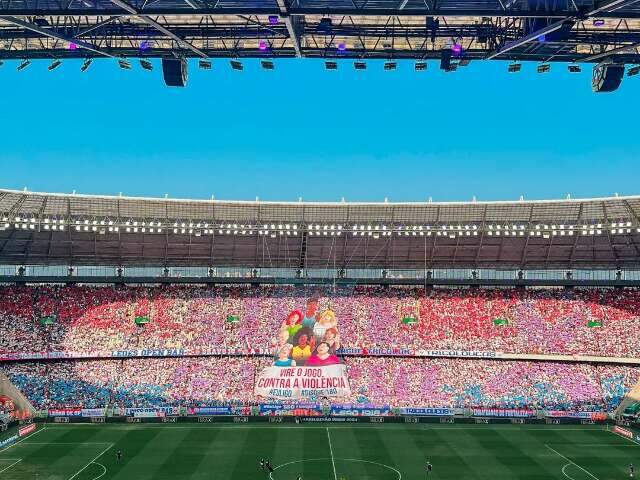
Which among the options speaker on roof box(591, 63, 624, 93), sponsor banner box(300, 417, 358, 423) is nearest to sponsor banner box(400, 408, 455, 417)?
sponsor banner box(300, 417, 358, 423)

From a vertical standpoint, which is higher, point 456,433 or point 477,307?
point 477,307

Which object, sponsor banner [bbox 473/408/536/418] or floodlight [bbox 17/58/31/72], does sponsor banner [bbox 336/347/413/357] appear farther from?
floodlight [bbox 17/58/31/72]

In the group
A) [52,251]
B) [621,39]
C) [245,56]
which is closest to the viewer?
[621,39]

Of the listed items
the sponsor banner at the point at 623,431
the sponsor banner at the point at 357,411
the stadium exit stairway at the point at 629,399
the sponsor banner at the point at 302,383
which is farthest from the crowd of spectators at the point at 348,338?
the sponsor banner at the point at 623,431

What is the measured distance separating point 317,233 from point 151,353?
1963cm

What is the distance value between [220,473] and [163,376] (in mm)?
21401

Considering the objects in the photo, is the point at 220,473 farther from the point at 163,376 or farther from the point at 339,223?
the point at 339,223

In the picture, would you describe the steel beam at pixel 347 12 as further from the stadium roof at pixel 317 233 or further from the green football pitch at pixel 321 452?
the stadium roof at pixel 317 233

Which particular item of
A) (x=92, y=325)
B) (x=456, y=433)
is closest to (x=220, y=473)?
(x=456, y=433)

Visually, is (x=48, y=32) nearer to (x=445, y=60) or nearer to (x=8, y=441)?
(x=445, y=60)

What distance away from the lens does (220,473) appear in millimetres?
42281

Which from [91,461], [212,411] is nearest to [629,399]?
[212,411]

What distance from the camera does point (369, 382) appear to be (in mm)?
61688

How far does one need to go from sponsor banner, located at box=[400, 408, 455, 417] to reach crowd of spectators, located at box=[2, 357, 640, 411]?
1385 millimetres
